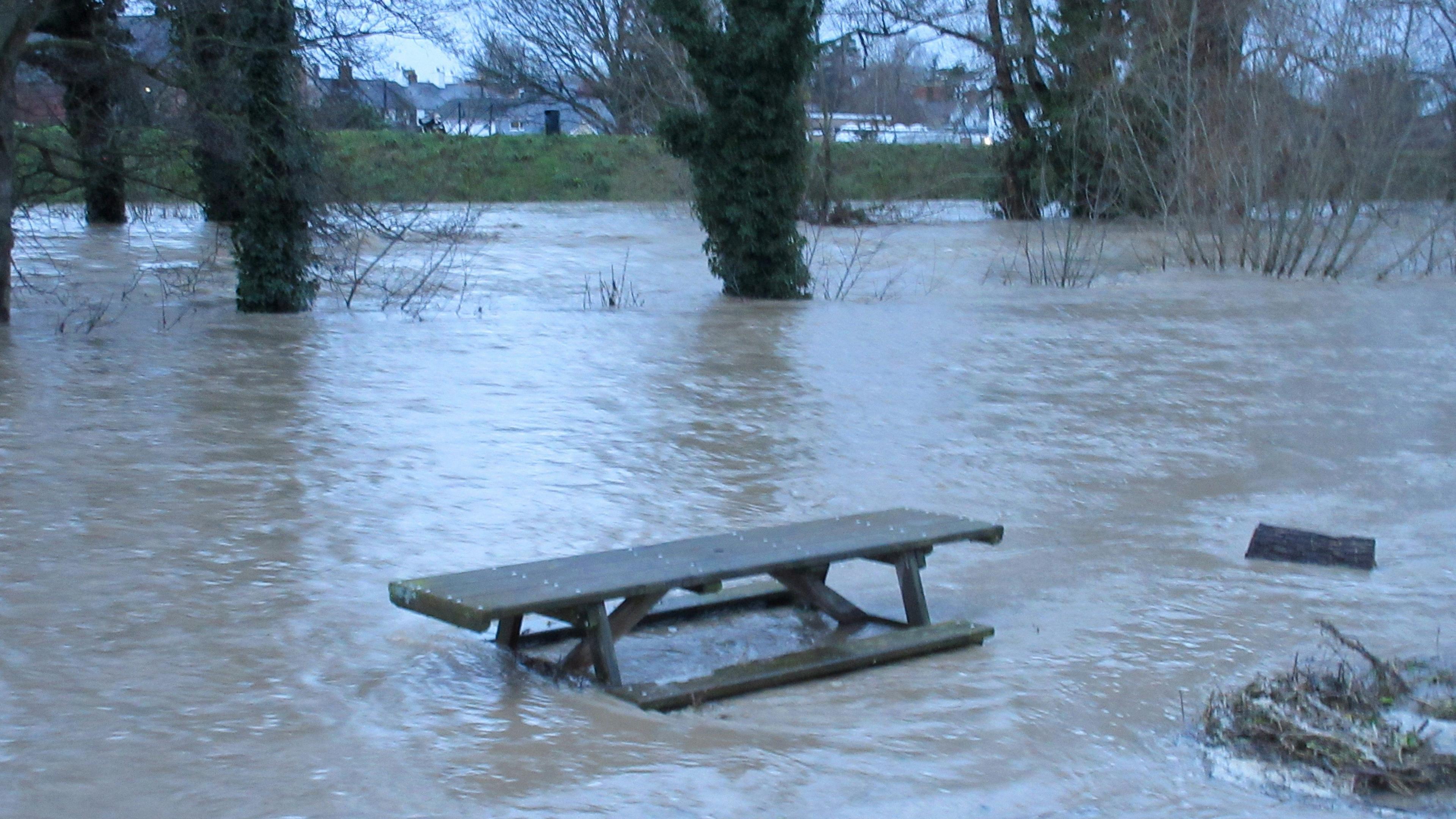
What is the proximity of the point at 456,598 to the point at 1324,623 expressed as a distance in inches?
112

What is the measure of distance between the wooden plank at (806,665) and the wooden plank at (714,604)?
56 cm

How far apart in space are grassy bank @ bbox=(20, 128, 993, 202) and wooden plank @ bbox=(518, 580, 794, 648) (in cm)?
1574

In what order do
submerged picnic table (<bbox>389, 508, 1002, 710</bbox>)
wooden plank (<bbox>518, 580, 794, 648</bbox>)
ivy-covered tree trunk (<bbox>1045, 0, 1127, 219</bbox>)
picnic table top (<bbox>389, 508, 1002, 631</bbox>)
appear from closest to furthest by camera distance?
1. picnic table top (<bbox>389, 508, 1002, 631</bbox>)
2. submerged picnic table (<bbox>389, 508, 1002, 710</bbox>)
3. wooden plank (<bbox>518, 580, 794, 648</bbox>)
4. ivy-covered tree trunk (<bbox>1045, 0, 1127, 219</bbox>)

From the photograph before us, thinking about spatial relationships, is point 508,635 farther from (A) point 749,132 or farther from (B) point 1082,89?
(B) point 1082,89

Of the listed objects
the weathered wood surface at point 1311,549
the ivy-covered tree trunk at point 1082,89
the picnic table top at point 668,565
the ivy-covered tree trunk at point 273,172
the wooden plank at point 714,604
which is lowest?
the wooden plank at point 714,604

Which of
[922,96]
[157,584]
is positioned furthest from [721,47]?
[922,96]

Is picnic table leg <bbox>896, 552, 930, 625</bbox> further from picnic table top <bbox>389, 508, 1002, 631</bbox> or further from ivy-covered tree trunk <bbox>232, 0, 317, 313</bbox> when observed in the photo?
ivy-covered tree trunk <bbox>232, 0, 317, 313</bbox>

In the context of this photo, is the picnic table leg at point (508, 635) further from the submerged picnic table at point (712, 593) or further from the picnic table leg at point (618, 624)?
the picnic table leg at point (618, 624)

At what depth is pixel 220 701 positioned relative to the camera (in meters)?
4.75

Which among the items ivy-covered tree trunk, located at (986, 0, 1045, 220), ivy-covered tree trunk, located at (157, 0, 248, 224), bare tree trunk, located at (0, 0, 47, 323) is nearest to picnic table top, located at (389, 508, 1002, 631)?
bare tree trunk, located at (0, 0, 47, 323)

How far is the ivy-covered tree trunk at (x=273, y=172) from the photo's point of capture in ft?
48.5

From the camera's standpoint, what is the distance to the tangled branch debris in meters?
4.34

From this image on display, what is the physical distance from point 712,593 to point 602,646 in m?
0.60

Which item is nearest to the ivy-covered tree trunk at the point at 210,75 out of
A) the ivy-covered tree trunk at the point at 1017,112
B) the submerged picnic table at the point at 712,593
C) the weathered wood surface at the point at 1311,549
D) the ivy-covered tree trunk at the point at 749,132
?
the ivy-covered tree trunk at the point at 749,132
